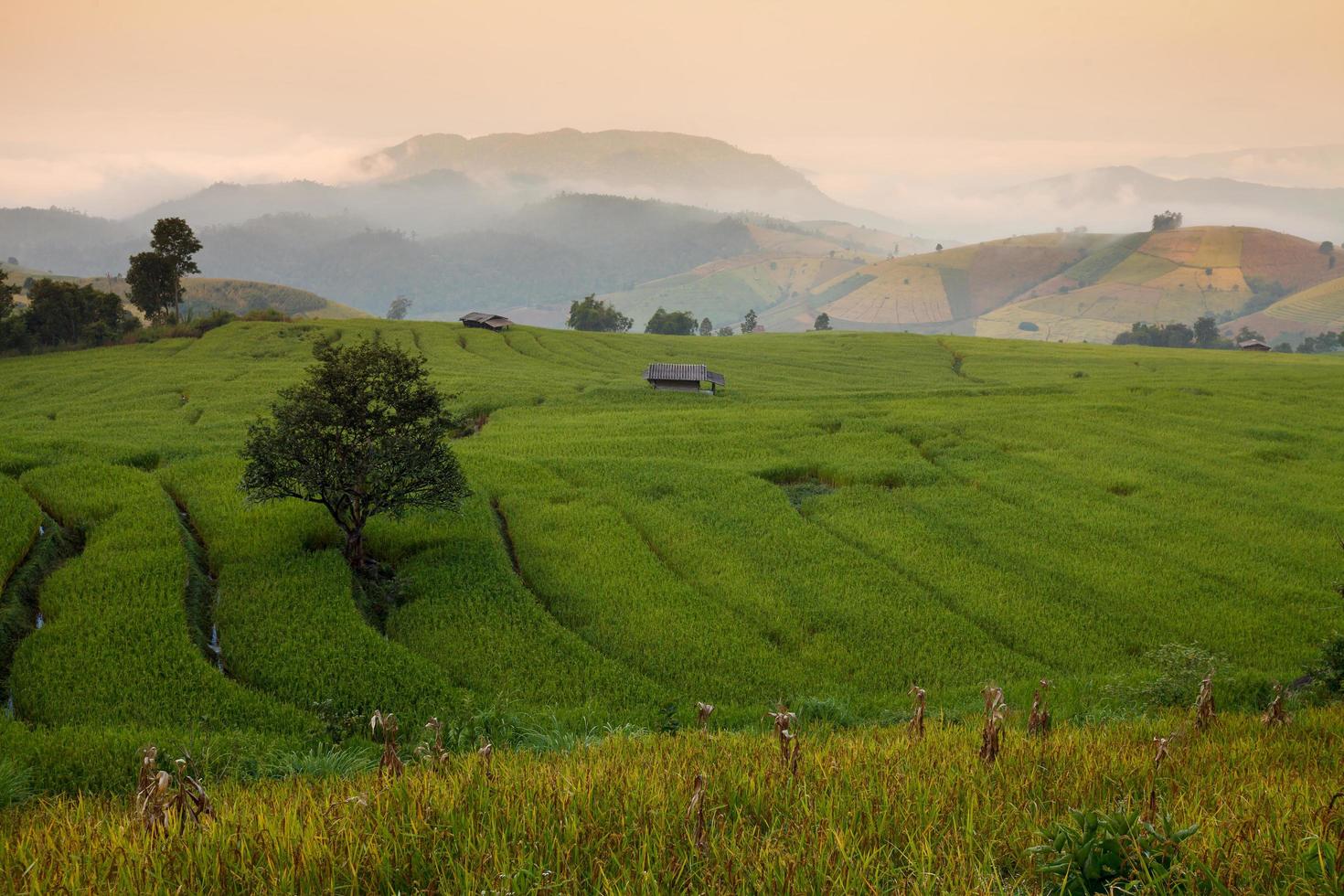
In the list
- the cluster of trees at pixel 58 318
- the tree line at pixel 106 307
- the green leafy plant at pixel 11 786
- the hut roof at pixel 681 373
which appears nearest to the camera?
the green leafy plant at pixel 11 786

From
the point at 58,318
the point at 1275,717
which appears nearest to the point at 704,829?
the point at 1275,717

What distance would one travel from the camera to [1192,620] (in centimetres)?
2409

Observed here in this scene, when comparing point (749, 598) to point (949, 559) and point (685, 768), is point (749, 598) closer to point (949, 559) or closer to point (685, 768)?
point (949, 559)

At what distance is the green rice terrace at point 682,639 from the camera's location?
5.29m

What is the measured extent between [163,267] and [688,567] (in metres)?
111

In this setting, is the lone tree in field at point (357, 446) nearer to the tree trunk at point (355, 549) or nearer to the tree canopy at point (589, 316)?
the tree trunk at point (355, 549)

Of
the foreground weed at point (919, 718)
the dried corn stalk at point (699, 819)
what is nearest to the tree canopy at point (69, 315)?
the foreground weed at point (919, 718)

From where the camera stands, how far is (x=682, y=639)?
22125 millimetres

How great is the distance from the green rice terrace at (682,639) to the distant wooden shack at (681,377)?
31.3 feet

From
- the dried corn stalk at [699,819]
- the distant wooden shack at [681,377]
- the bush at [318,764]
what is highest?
the distant wooden shack at [681,377]

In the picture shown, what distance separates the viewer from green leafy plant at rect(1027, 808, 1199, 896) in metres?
4.32

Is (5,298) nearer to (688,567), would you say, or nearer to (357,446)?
(357,446)

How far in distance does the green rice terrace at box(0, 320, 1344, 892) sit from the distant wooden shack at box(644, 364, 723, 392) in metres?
9.53

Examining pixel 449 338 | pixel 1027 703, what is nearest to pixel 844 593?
pixel 1027 703
